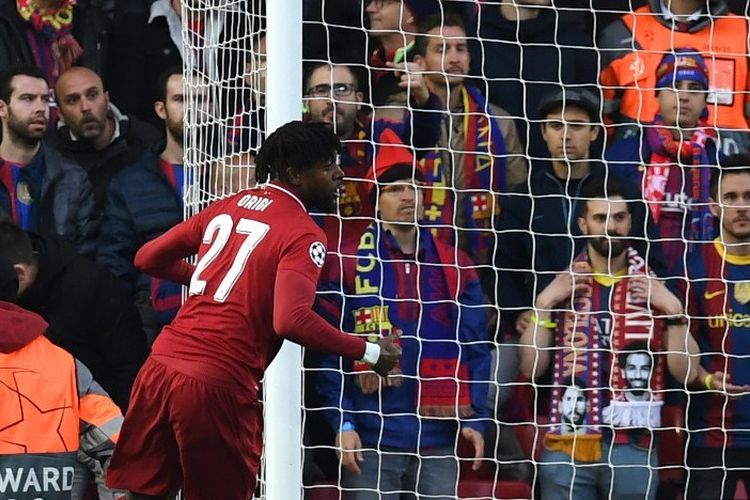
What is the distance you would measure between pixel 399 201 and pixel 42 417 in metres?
2.04

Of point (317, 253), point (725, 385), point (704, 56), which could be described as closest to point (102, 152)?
point (317, 253)

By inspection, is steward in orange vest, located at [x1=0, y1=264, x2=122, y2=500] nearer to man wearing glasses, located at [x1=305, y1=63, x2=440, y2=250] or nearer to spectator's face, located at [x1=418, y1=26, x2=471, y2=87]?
man wearing glasses, located at [x1=305, y1=63, x2=440, y2=250]

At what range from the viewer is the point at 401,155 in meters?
6.42

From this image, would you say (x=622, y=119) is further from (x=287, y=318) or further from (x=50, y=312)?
(x=287, y=318)

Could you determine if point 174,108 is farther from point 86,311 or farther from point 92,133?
point 86,311

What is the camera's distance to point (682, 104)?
678 cm

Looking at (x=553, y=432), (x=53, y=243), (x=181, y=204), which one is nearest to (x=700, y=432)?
(x=553, y=432)

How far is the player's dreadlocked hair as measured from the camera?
4.37 metres

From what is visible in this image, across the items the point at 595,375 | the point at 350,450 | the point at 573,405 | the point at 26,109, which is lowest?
the point at 350,450

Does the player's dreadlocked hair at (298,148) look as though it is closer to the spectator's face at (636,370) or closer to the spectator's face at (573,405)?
the spectator's face at (573,405)

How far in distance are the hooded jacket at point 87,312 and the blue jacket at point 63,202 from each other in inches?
9.9

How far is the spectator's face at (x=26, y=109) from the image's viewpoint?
621 cm

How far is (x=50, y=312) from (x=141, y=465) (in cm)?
175

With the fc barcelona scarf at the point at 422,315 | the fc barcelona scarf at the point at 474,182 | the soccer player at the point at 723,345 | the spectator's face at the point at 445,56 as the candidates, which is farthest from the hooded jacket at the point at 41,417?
the soccer player at the point at 723,345
